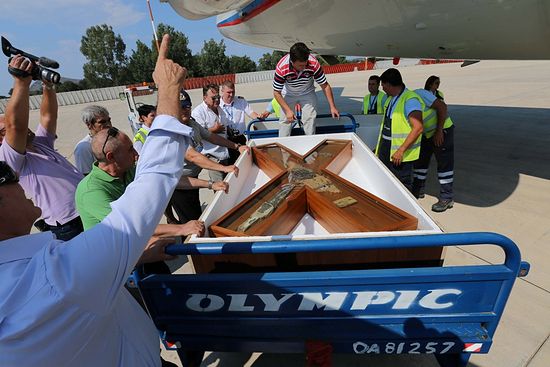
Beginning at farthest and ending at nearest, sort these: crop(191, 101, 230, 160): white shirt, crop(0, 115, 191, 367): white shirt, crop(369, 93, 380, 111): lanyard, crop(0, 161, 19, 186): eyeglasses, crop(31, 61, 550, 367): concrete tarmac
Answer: crop(369, 93, 380, 111): lanyard < crop(191, 101, 230, 160): white shirt < crop(31, 61, 550, 367): concrete tarmac < crop(0, 161, 19, 186): eyeglasses < crop(0, 115, 191, 367): white shirt

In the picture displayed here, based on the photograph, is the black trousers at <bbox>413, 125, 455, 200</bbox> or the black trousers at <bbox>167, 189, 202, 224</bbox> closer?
the black trousers at <bbox>167, 189, 202, 224</bbox>

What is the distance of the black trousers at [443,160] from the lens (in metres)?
3.59

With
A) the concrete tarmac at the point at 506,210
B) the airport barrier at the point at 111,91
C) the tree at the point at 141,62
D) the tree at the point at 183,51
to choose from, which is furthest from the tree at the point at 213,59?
the concrete tarmac at the point at 506,210

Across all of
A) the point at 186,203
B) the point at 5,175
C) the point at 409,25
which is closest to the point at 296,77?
the point at 409,25

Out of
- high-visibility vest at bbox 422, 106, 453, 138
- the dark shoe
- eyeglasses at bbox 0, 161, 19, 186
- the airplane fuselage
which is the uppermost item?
the airplane fuselage

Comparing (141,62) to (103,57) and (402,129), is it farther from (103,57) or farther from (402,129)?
(402,129)

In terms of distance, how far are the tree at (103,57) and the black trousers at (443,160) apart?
59553mm

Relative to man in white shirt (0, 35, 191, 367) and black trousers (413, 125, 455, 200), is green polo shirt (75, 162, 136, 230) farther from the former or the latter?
black trousers (413, 125, 455, 200)

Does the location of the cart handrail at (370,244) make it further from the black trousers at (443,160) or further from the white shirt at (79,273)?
the black trousers at (443,160)

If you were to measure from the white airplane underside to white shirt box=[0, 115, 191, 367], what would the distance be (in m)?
3.71

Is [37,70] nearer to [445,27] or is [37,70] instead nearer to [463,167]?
[445,27]

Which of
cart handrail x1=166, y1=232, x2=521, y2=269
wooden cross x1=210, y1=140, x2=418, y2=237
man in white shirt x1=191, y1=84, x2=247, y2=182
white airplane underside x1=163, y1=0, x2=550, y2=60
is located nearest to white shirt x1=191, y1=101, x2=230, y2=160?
man in white shirt x1=191, y1=84, x2=247, y2=182

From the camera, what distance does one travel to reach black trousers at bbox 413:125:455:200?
11.8 ft

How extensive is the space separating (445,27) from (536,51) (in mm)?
1163
